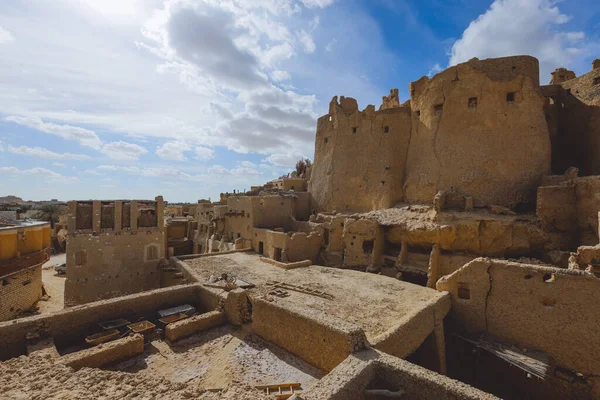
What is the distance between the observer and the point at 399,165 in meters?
20.2

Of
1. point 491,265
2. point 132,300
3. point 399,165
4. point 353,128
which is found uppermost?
point 353,128

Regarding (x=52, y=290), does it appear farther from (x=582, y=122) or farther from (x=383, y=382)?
(x=582, y=122)

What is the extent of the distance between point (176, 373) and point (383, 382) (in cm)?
429

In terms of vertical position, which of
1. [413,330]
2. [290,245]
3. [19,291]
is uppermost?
[290,245]

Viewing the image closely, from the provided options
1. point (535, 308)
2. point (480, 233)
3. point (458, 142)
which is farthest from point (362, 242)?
point (535, 308)

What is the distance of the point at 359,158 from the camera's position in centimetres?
2216

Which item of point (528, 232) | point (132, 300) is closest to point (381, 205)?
point (528, 232)

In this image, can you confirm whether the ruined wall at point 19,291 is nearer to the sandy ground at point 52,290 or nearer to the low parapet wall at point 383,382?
the sandy ground at point 52,290

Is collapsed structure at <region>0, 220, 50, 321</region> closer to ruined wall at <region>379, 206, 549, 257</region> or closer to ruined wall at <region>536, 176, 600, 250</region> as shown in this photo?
ruined wall at <region>379, 206, 549, 257</region>

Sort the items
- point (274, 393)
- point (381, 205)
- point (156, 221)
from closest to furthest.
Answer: point (274, 393)
point (156, 221)
point (381, 205)

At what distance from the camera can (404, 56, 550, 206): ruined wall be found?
50.5 ft

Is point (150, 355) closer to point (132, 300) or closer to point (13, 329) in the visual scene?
point (132, 300)

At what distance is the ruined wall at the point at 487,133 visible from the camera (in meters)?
15.4

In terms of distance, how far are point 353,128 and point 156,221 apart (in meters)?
15.7
